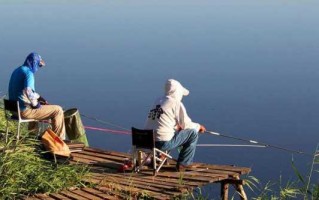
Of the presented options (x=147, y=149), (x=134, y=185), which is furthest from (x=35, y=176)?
(x=147, y=149)

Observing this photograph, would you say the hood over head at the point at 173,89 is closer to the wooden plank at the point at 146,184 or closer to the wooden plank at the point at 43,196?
the wooden plank at the point at 146,184

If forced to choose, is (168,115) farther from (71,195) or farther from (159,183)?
(71,195)

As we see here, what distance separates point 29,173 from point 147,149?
1.31 meters

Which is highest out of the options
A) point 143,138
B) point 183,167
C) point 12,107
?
point 12,107

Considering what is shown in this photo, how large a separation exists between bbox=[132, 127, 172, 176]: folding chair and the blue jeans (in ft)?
0.30

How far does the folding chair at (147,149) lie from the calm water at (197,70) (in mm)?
8649

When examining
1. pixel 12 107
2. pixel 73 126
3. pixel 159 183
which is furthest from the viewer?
pixel 73 126

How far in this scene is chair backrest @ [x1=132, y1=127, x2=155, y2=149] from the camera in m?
8.07

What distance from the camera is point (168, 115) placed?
8328mm

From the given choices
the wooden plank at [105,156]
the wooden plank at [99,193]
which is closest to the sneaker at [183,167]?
the wooden plank at [105,156]

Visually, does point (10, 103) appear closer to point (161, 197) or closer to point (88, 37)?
point (161, 197)

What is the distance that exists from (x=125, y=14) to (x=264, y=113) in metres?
77.5

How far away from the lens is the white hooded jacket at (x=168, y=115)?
830 centimetres

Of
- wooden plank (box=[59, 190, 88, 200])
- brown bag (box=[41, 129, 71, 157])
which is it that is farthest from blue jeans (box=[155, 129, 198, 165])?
brown bag (box=[41, 129, 71, 157])
